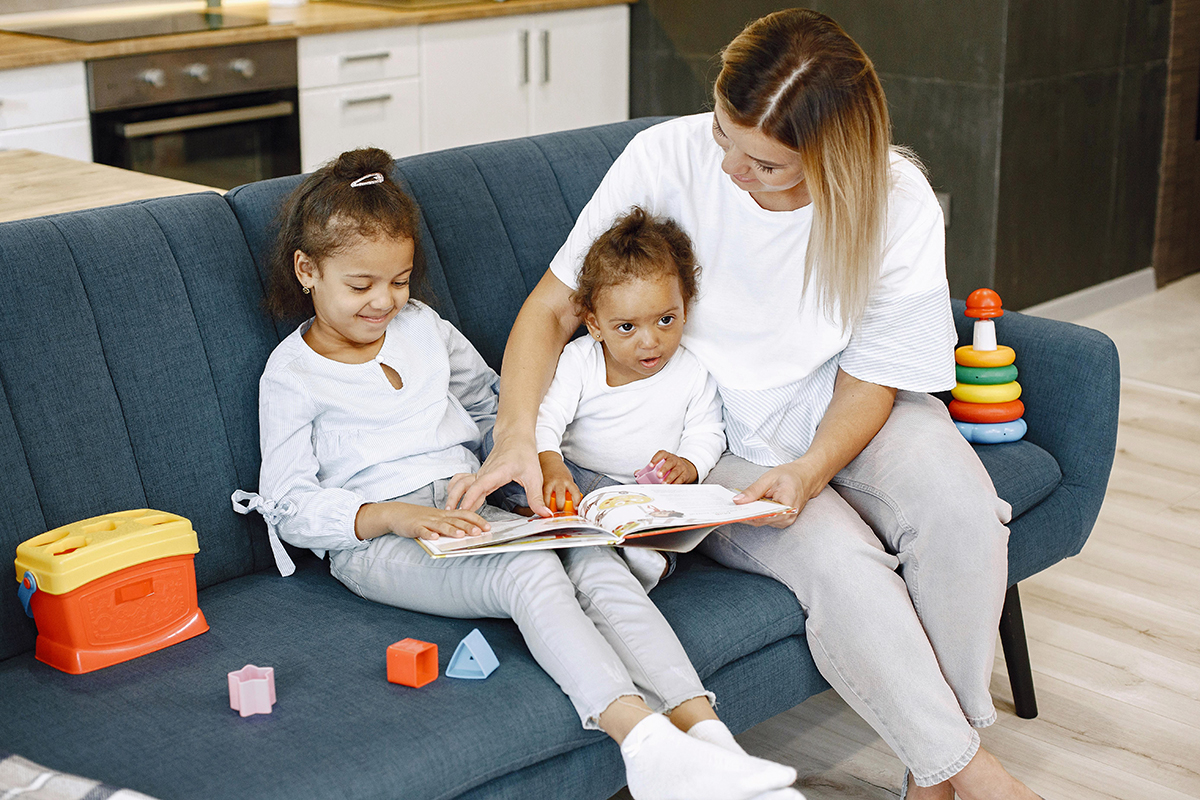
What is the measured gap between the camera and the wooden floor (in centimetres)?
191

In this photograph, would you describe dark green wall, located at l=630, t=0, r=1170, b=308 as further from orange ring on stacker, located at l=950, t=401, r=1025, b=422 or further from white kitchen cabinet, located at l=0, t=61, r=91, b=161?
orange ring on stacker, located at l=950, t=401, r=1025, b=422

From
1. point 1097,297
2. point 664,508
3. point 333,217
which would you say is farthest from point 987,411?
point 1097,297

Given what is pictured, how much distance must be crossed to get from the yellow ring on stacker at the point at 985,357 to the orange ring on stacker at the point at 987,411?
2.5 inches

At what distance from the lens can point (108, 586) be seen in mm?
1427

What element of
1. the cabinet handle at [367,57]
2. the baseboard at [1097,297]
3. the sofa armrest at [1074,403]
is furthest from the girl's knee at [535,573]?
the baseboard at [1097,297]

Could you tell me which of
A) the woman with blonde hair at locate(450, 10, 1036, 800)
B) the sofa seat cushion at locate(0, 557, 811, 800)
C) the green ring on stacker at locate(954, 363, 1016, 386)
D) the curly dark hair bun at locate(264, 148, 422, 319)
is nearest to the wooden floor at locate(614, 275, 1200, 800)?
the woman with blonde hair at locate(450, 10, 1036, 800)

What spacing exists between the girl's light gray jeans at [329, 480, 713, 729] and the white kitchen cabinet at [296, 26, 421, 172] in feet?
7.35

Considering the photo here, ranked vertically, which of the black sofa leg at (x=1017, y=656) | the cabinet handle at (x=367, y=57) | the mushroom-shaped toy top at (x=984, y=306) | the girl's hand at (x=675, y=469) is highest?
the cabinet handle at (x=367, y=57)

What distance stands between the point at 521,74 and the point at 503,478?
2676mm

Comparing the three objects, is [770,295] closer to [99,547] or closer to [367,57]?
[99,547]

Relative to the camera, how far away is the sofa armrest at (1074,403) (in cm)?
199

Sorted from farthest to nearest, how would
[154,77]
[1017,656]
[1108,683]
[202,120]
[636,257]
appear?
[202,120] < [154,77] < [1108,683] < [1017,656] < [636,257]

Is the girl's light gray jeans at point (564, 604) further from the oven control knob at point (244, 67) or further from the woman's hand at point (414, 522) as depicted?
the oven control knob at point (244, 67)

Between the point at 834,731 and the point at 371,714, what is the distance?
3.08ft
